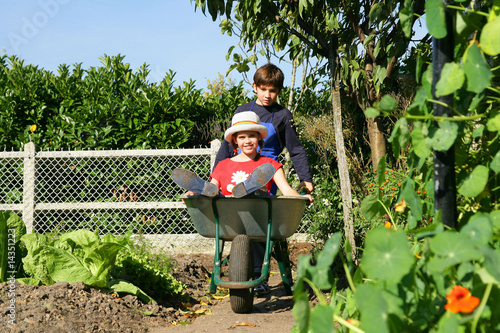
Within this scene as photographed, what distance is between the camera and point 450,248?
35.0 inches

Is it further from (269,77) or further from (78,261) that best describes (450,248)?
(269,77)

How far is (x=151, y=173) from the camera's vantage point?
5.70 m

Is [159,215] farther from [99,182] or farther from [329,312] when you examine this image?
[329,312]

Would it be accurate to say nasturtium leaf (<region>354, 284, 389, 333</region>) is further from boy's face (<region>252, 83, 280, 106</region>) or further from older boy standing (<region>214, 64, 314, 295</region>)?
boy's face (<region>252, 83, 280, 106</region>)

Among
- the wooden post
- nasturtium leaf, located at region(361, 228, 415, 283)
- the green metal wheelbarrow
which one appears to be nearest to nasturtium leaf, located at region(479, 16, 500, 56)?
the wooden post

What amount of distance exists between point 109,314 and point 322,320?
81.2 inches

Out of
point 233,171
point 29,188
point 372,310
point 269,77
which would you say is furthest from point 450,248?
point 29,188

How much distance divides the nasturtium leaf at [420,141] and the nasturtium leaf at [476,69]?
21 centimetres

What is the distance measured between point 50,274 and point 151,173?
2857 mm

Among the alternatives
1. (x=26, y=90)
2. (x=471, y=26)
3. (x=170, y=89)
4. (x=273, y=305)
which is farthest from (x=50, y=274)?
(x=26, y=90)

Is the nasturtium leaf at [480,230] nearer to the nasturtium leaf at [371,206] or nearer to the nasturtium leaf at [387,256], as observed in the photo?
the nasturtium leaf at [387,256]

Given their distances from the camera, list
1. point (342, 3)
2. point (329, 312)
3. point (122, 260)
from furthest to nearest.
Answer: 1. point (342, 3)
2. point (122, 260)
3. point (329, 312)

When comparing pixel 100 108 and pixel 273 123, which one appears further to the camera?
pixel 100 108

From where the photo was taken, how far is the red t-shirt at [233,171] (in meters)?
3.37
